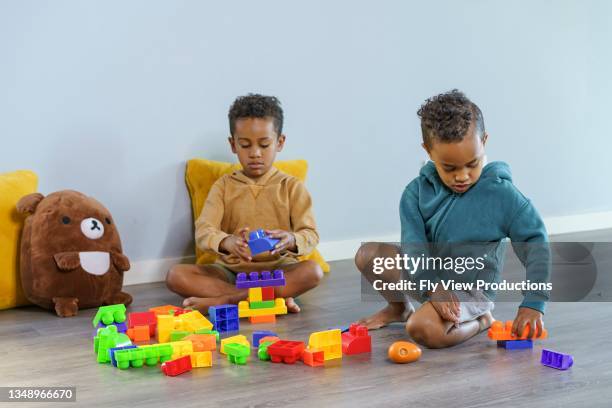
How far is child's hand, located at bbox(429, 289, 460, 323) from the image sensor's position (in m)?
1.83

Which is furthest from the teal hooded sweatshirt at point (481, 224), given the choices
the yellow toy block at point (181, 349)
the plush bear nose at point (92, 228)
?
the plush bear nose at point (92, 228)

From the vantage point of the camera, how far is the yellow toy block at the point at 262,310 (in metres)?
2.20

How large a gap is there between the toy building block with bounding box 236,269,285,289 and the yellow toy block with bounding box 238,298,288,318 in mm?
48

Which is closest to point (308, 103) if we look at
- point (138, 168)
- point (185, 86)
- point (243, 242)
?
point (185, 86)

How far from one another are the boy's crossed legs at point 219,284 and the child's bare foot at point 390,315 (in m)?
0.31

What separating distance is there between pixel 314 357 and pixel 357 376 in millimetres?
122

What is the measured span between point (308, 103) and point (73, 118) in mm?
868

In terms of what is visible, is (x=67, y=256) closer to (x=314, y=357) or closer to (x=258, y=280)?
(x=258, y=280)

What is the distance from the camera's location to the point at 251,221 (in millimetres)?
2570

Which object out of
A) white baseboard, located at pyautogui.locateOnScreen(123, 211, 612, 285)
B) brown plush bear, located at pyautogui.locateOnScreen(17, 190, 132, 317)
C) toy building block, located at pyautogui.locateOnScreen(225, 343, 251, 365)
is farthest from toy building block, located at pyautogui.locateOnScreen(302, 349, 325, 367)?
white baseboard, located at pyautogui.locateOnScreen(123, 211, 612, 285)

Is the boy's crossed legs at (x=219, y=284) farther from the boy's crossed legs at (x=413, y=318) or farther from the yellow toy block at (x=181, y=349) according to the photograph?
the yellow toy block at (x=181, y=349)

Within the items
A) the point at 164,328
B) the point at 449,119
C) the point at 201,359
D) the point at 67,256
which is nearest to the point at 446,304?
the point at 449,119

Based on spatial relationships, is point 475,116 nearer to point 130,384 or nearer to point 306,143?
point 130,384

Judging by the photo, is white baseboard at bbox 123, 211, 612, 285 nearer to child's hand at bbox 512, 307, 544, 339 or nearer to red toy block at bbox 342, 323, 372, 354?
red toy block at bbox 342, 323, 372, 354
